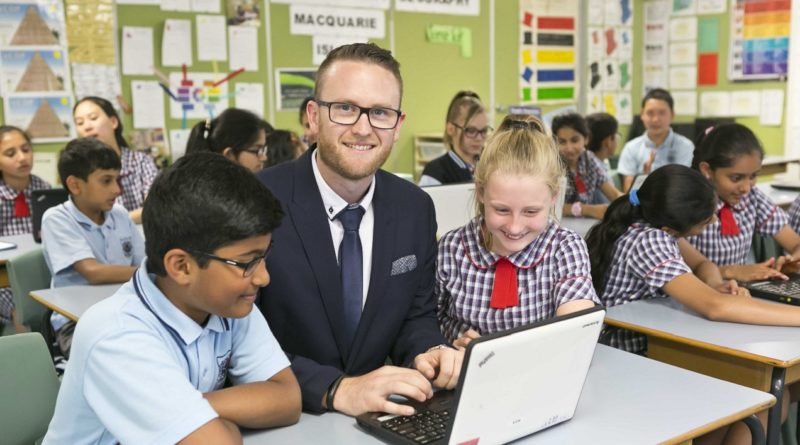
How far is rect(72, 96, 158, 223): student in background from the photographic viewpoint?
417 centimetres

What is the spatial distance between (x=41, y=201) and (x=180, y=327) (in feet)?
9.00

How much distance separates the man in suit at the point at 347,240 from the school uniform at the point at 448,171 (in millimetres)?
2260

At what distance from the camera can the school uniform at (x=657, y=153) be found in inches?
209

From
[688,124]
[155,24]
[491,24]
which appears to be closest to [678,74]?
[688,124]

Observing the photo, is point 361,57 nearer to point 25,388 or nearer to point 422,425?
point 422,425

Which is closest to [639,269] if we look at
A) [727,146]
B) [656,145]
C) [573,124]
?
[727,146]

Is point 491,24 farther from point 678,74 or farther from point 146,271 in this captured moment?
point 146,271

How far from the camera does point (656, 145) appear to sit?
539 centimetres

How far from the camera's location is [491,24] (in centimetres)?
641

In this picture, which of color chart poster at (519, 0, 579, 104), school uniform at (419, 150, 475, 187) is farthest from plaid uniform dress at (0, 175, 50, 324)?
color chart poster at (519, 0, 579, 104)

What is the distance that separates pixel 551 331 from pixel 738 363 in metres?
1.02

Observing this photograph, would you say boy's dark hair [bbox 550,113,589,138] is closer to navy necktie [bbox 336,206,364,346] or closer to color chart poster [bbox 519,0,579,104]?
color chart poster [bbox 519,0,579,104]

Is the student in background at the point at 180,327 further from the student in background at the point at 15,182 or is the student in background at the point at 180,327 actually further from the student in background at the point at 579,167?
the student in background at the point at 579,167

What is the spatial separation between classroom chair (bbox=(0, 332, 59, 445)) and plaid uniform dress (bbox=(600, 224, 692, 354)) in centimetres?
158
